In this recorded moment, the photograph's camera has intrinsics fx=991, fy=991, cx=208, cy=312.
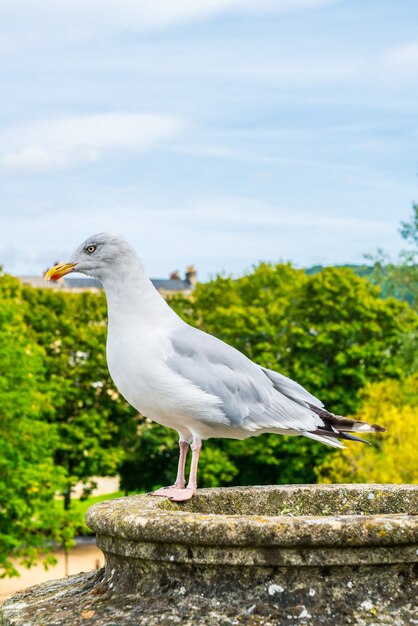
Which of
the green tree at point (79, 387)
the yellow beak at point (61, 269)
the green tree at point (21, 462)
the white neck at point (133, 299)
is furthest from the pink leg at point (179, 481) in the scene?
the green tree at point (79, 387)

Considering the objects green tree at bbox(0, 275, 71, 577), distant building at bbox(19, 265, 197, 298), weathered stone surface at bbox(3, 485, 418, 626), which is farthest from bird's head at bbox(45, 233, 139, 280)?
distant building at bbox(19, 265, 197, 298)

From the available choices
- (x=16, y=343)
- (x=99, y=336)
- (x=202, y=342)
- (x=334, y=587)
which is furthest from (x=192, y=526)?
(x=99, y=336)

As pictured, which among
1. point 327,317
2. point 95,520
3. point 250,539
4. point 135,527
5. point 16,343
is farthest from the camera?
point 327,317

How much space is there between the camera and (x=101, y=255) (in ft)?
19.8

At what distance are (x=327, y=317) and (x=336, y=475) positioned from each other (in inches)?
377

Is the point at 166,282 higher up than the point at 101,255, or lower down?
higher up

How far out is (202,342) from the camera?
599cm

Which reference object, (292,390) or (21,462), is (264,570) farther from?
(21,462)

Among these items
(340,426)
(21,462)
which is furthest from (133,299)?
(21,462)

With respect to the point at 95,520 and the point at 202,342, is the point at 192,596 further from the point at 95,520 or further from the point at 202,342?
the point at 202,342

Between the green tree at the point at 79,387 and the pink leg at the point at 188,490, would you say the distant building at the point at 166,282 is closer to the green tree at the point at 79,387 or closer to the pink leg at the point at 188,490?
the green tree at the point at 79,387

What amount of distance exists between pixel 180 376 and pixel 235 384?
34 centimetres

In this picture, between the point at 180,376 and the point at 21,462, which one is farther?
the point at 21,462

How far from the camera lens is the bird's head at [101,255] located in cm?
602
